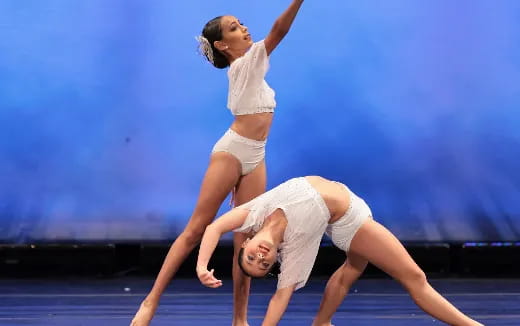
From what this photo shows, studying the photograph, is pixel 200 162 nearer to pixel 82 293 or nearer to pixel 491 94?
pixel 82 293

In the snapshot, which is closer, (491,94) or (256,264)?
(256,264)

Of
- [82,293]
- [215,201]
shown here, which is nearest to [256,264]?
[215,201]

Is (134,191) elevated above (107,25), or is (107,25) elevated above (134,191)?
(107,25)

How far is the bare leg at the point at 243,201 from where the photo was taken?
11.5 ft

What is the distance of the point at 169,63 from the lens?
4977mm

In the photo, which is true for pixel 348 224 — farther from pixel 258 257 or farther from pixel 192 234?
pixel 192 234

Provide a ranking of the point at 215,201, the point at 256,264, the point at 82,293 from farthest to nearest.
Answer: the point at 82,293, the point at 215,201, the point at 256,264

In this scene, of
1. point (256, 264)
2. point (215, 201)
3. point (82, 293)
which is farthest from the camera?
point (82, 293)

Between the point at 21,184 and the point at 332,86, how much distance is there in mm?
1834

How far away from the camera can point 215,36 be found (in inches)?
138

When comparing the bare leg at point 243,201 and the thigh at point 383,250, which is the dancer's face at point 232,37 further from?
the thigh at point 383,250

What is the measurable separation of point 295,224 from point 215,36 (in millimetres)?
879

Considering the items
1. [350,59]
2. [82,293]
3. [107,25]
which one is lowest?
[82,293]

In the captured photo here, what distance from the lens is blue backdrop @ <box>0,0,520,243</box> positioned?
4949 mm
